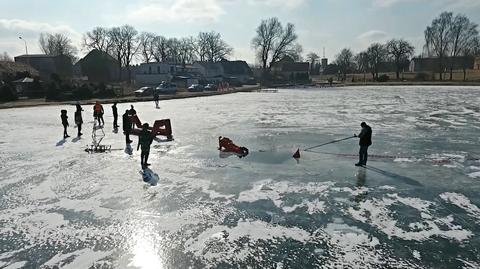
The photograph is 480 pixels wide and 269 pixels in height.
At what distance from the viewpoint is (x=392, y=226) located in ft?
21.6

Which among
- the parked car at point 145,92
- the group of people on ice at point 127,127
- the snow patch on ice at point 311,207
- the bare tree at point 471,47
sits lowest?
the snow patch on ice at point 311,207

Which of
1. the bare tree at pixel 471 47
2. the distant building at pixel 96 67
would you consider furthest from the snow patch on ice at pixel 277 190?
the bare tree at pixel 471 47

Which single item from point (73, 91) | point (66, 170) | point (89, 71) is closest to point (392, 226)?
point (66, 170)

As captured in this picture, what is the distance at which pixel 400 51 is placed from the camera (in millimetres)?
84250

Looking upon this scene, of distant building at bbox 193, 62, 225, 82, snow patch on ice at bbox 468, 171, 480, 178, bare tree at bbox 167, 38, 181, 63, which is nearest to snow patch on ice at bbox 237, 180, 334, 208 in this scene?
snow patch on ice at bbox 468, 171, 480, 178

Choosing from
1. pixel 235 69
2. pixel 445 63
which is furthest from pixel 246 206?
pixel 235 69

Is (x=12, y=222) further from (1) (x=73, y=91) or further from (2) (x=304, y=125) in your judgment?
(1) (x=73, y=91)

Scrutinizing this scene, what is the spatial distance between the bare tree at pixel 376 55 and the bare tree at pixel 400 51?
5.33ft

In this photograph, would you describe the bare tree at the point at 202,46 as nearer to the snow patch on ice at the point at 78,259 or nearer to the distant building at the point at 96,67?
the distant building at the point at 96,67

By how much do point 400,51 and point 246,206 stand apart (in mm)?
88122

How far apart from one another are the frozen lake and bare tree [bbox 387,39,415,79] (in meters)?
77.4

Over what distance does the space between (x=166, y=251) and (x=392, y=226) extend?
4.10 metres

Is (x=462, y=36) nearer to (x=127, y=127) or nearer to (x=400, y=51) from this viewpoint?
(x=400, y=51)

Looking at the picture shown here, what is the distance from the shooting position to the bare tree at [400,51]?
8412 centimetres
